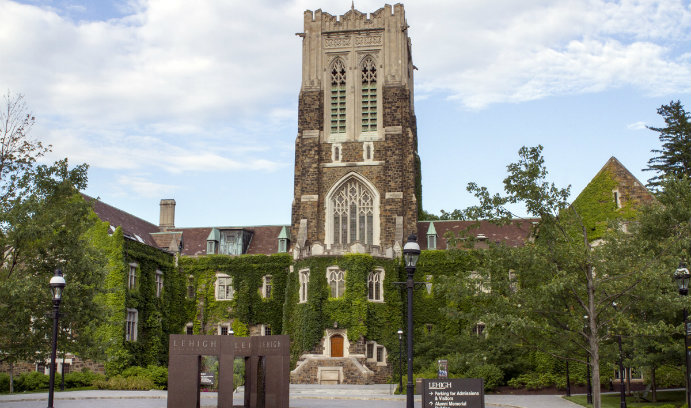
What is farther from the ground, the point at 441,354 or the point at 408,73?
the point at 408,73

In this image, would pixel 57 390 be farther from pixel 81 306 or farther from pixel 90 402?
pixel 81 306

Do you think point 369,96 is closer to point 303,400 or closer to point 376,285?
point 376,285

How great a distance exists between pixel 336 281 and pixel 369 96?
1463 centimetres

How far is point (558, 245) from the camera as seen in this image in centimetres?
2317

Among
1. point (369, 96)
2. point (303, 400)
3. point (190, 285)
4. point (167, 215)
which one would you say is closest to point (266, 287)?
point (190, 285)

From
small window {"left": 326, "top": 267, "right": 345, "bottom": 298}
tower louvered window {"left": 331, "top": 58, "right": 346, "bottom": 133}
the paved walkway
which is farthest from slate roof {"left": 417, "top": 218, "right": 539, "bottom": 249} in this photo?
the paved walkway

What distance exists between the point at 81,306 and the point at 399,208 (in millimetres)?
27802

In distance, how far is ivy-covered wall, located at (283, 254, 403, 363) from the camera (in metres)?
45.0

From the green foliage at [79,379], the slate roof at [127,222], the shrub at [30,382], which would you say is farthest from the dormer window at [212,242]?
the shrub at [30,382]

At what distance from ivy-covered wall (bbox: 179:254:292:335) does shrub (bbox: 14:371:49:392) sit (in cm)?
1486

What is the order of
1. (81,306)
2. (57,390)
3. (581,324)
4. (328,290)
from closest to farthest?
(581,324) < (81,306) < (57,390) < (328,290)

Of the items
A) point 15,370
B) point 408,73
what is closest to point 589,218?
point 408,73

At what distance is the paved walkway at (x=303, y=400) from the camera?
26.9m

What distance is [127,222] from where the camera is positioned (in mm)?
53625
